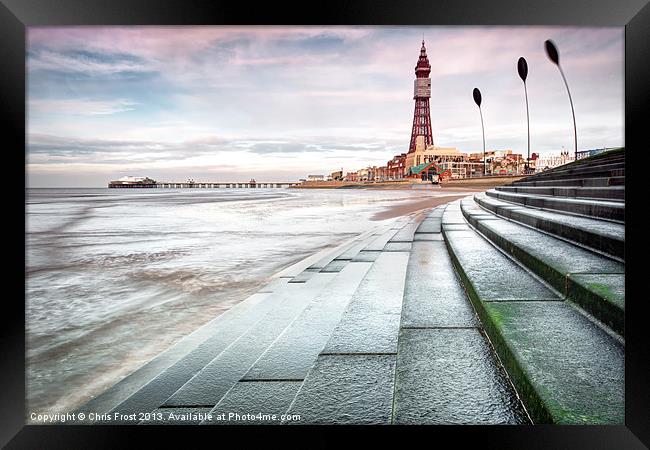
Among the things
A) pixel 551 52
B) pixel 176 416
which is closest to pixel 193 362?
pixel 176 416

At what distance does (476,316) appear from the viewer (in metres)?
2.28

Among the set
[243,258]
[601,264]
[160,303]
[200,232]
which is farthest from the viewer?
[200,232]

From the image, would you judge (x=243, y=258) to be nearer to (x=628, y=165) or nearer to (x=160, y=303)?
(x=160, y=303)

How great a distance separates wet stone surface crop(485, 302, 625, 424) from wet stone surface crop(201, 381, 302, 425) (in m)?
0.88

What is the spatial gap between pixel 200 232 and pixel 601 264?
8.36 metres

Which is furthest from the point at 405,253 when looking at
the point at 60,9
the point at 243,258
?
the point at 60,9

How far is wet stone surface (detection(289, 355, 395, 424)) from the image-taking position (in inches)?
55.8

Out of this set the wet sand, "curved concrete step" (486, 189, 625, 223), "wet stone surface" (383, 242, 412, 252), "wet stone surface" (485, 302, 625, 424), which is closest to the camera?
"wet stone surface" (485, 302, 625, 424)

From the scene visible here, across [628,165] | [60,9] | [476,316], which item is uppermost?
[60,9]

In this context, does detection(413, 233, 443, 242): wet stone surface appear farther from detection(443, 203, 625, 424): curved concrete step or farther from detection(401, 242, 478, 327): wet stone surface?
detection(443, 203, 625, 424): curved concrete step

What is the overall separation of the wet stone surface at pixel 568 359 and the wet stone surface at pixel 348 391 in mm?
512

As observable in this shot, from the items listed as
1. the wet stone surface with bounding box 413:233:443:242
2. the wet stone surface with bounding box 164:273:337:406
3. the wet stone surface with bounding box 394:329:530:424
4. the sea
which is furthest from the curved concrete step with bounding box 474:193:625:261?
the sea

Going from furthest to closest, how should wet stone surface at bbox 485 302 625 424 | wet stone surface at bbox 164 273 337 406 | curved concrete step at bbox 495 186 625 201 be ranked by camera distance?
1. curved concrete step at bbox 495 186 625 201
2. wet stone surface at bbox 164 273 337 406
3. wet stone surface at bbox 485 302 625 424

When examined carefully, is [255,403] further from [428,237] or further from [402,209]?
[402,209]
